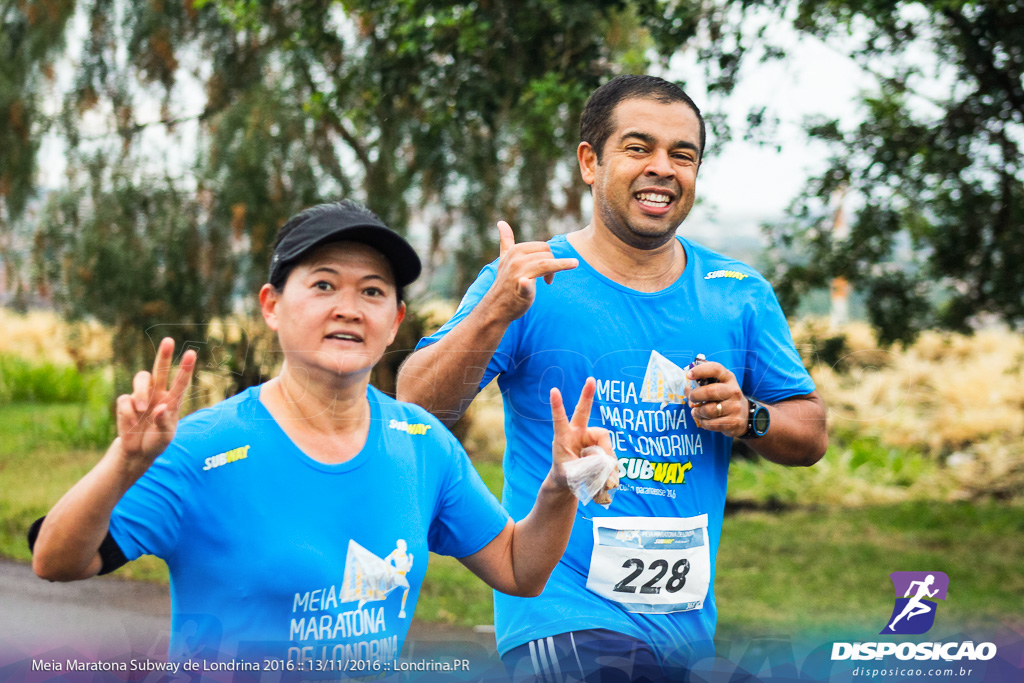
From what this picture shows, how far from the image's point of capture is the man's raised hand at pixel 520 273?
7.63 feet

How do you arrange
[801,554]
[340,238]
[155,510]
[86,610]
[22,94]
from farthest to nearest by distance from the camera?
1. [22,94]
2. [801,554]
3. [86,610]
4. [340,238]
5. [155,510]

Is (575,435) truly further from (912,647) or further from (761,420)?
(912,647)

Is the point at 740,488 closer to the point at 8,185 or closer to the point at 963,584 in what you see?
the point at 963,584

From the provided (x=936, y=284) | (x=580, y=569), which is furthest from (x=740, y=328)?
(x=936, y=284)

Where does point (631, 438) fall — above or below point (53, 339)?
below

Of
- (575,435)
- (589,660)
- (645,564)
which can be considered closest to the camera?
(575,435)

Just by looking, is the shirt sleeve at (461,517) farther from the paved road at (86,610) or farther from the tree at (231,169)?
the tree at (231,169)

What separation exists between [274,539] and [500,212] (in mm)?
6486

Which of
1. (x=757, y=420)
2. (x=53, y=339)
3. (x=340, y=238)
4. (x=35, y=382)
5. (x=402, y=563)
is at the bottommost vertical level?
(x=402, y=563)

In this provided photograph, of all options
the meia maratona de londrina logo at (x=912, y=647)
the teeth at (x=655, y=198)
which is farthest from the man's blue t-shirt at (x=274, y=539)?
the meia maratona de londrina logo at (x=912, y=647)

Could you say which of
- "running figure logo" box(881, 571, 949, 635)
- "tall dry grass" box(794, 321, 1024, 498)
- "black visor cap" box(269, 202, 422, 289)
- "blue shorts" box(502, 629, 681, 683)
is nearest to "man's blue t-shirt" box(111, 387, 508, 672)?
"black visor cap" box(269, 202, 422, 289)

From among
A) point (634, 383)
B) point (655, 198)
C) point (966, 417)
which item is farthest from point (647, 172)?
point (966, 417)

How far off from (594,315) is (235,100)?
7.00 meters

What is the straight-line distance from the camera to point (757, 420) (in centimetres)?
264
